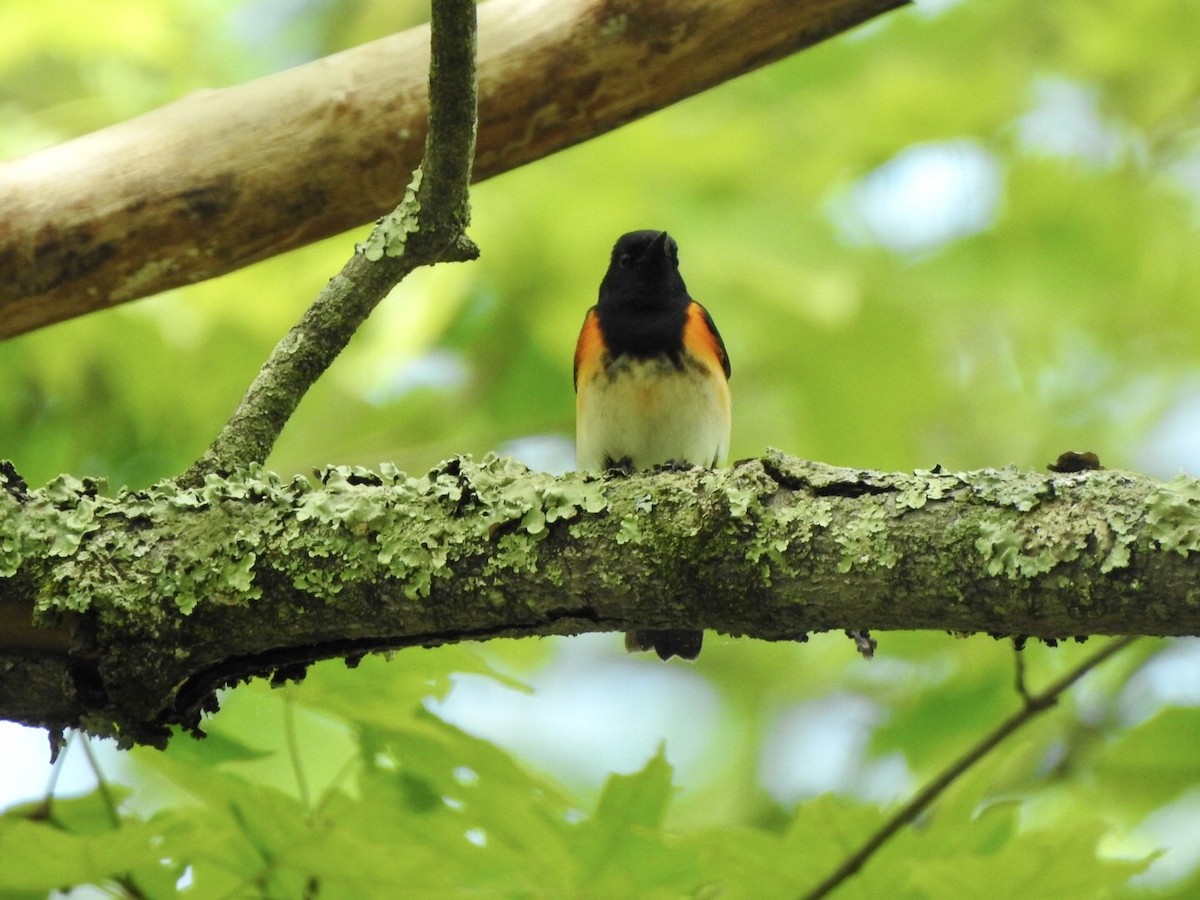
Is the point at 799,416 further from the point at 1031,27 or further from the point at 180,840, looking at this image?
the point at 180,840

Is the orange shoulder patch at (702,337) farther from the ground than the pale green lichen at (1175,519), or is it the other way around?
the orange shoulder patch at (702,337)

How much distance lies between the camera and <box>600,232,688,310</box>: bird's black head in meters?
4.50

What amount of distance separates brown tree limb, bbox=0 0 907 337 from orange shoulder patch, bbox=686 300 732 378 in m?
1.23

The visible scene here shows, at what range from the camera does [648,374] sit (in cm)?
439

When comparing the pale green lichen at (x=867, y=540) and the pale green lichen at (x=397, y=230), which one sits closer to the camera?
the pale green lichen at (x=867, y=540)

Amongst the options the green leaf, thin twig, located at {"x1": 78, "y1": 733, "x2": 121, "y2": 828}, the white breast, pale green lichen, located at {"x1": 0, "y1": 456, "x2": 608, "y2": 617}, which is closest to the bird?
the white breast

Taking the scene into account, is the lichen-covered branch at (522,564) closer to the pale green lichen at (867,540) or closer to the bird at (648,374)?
the pale green lichen at (867,540)

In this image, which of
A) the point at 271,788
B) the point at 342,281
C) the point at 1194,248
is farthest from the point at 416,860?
the point at 1194,248

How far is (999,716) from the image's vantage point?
133 inches

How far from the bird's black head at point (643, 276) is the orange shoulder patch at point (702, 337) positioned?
7 centimetres

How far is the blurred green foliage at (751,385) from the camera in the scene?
227 centimetres

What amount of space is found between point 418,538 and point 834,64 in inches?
155

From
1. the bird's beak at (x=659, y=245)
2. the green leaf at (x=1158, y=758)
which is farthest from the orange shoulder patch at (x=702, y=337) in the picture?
the green leaf at (x=1158, y=758)

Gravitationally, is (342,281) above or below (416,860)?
above
